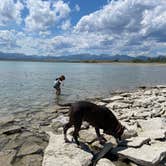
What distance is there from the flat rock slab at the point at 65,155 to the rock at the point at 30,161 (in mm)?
251

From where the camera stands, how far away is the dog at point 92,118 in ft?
27.1

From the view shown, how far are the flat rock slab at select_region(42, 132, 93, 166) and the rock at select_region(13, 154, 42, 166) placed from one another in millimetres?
251

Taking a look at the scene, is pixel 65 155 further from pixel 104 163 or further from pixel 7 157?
pixel 7 157

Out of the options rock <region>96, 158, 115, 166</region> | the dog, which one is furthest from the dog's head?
rock <region>96, 158, 115, 166</region>

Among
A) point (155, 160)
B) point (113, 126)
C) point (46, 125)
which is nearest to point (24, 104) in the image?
point (46, 125)

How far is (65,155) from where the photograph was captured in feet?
24.0

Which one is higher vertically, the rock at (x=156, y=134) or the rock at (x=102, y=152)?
the rock at (x=156, y=134)

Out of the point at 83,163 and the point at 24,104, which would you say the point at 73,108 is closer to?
the point at 83,163

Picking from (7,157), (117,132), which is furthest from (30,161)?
(117,132)

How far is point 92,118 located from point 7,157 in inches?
119

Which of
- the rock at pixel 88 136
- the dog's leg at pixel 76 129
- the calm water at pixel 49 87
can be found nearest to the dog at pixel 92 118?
the dog's leg at pixel 76 129

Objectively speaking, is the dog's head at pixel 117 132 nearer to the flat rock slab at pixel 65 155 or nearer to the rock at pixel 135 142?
the rock at pixel 135 142

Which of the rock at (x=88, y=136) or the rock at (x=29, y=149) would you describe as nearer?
the rock at (x=29, y=149)

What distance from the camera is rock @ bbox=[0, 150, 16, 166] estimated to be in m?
7.16
